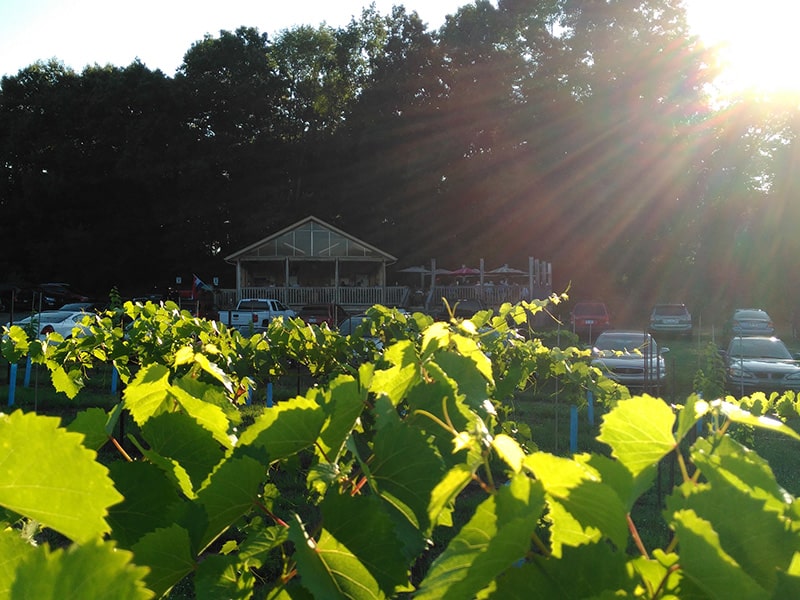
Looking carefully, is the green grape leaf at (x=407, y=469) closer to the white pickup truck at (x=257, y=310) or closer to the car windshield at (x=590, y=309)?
the white pickup truck at (x=257, y=310)

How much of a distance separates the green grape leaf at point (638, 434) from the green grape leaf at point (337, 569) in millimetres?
279

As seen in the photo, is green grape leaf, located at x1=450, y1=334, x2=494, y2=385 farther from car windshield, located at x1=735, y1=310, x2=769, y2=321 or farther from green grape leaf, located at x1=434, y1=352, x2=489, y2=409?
car windshield, located at x1=735, y1=310, x2=769, y2=321

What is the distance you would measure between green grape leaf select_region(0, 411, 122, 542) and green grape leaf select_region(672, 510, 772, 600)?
42cm

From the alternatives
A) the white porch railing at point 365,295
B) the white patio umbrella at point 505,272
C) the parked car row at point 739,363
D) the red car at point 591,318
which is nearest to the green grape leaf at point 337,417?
the parked car row at point 739,363

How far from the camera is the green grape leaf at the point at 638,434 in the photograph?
72 cm

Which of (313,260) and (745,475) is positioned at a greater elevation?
(313,260)

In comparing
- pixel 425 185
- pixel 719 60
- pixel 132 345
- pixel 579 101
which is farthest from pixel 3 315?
pixel 719 60

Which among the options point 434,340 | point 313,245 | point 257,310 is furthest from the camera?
point 313,245

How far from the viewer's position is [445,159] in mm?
41219

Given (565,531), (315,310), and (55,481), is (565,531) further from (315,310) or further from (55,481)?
(315,310)

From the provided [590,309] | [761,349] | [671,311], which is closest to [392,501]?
[761,349]

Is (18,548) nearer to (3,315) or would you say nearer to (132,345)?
(132,345)

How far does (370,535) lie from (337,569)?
51 mm

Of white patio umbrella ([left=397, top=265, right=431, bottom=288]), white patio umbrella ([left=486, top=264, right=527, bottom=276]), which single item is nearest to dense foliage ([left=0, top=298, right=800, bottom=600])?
white patio umbrella ([left=486, top=264, right=527, bottom=276])
